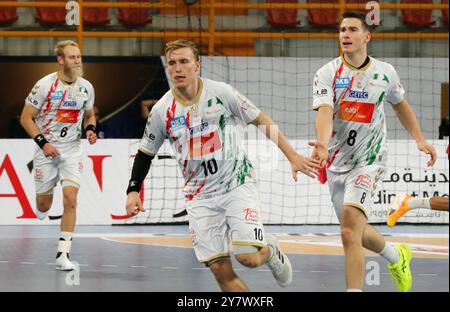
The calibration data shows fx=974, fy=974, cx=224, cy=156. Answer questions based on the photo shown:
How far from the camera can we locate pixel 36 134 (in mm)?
10320

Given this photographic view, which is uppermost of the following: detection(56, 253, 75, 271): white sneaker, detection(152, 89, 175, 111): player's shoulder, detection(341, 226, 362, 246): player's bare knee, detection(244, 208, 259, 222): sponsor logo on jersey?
detection(152, 89, 175, 111): player's shoulder

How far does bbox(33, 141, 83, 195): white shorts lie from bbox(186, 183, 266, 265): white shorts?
3.81 meters

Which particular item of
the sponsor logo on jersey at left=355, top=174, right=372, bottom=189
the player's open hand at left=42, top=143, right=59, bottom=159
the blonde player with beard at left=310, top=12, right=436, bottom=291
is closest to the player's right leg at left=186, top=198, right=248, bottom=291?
the blonde player with beard at left=310, top=12, right=436, bottom=291

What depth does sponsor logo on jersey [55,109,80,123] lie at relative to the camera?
1064 centimetres

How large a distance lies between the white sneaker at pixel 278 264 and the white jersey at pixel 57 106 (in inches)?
149

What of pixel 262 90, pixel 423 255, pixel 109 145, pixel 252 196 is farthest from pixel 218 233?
pixel 262 90

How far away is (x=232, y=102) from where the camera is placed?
6887 millimetres

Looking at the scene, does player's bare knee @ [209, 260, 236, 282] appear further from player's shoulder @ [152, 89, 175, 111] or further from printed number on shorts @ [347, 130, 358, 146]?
printed number on shorts @ [347, 130, 358, 146]

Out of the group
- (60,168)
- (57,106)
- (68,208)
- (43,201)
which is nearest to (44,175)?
(60,168)

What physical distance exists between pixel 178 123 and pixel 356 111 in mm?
1751

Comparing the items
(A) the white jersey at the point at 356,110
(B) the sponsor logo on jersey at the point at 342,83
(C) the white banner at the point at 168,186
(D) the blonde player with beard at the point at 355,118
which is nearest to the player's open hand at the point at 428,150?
(D) the blonde player with beard at the point at 355,118

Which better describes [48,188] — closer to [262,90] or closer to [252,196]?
[252,196]

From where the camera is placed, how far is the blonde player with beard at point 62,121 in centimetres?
1040
